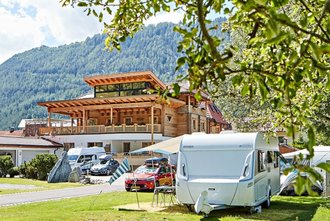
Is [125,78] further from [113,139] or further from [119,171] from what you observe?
[119,171]

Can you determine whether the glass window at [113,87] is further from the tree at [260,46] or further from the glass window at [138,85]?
the tree at [260,46]

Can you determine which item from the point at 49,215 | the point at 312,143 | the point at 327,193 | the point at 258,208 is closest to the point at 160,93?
the point at 312,143

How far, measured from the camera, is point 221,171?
14.7 m

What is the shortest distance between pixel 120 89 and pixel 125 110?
2.65 meters

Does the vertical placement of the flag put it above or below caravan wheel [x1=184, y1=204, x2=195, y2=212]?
above

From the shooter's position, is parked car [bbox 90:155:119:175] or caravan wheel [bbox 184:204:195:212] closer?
caravan wheel [bbox 184:204:195:212]

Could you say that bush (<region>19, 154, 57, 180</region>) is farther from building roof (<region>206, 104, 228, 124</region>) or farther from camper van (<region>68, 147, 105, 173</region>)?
building roof (<region>206, 104, 228, 124</region>)

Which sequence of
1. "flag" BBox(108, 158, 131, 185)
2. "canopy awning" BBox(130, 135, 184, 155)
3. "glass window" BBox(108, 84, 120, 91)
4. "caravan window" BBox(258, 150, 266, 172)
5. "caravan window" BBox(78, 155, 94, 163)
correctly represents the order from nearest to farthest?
"caravan window" BBox(258, 150, 266, 172), "flag" BBox(108, 158, 131, 185), "canopy awning" BBox(130, 135, 184, 155), "caravan window" BBox(78, 155, 94, 163), "glass window" BBox(108, 84, 120, 91)

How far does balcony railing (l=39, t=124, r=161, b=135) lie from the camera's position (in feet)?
155

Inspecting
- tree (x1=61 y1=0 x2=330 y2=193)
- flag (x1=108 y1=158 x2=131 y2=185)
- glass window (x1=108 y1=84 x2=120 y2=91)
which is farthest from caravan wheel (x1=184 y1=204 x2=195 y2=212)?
glass window (x1=108 y1=84 x2=120 y2=91)

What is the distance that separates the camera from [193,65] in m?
2.96

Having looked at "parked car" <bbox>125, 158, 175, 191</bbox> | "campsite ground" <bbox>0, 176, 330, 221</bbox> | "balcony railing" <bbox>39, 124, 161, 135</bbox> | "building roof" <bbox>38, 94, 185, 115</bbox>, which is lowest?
"campsite ground" <bbox>0, 176, 330, 221</bbox>

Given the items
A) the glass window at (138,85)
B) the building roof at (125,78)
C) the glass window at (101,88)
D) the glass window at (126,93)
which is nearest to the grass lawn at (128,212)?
the building roof at (125,78)

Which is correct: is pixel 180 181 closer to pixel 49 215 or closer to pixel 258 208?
pixel 258 208
